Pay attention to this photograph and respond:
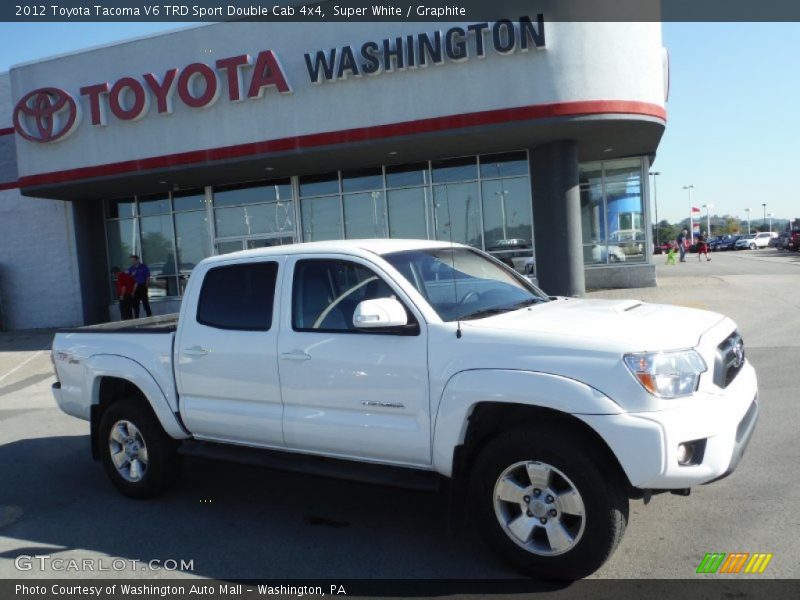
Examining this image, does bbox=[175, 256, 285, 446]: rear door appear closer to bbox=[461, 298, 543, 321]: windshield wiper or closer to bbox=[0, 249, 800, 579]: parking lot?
bbox=[0, 249, 800, 579]: parking lot

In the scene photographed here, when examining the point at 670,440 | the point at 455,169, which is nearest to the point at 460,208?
the point at 455,169

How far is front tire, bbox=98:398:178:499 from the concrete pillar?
40.9 ft

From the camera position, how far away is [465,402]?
386cm

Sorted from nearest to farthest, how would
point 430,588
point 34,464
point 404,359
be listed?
point 430,588, point 404,359, point 34,464

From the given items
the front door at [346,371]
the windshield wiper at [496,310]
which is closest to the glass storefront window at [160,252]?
the front door at [346,371]

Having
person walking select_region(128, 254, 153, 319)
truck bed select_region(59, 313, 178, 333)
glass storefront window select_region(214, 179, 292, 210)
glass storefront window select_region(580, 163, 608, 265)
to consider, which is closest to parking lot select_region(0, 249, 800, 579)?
truck bed select_region(59, 313, 178, 333)

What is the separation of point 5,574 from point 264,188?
16751mm

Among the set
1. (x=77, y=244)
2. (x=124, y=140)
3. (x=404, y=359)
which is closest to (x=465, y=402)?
(x=404, y=359)

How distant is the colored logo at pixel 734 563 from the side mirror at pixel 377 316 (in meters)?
2.15

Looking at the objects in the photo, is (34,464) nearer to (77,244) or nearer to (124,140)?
→ (124,140)

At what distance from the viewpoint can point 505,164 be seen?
18031 mm

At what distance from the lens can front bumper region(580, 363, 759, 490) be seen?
3428mm

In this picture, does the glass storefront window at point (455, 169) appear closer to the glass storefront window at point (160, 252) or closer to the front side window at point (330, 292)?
the glass storefront window at point (160, 252)

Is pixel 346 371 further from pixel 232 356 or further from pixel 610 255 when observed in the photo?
pixel 610 255
